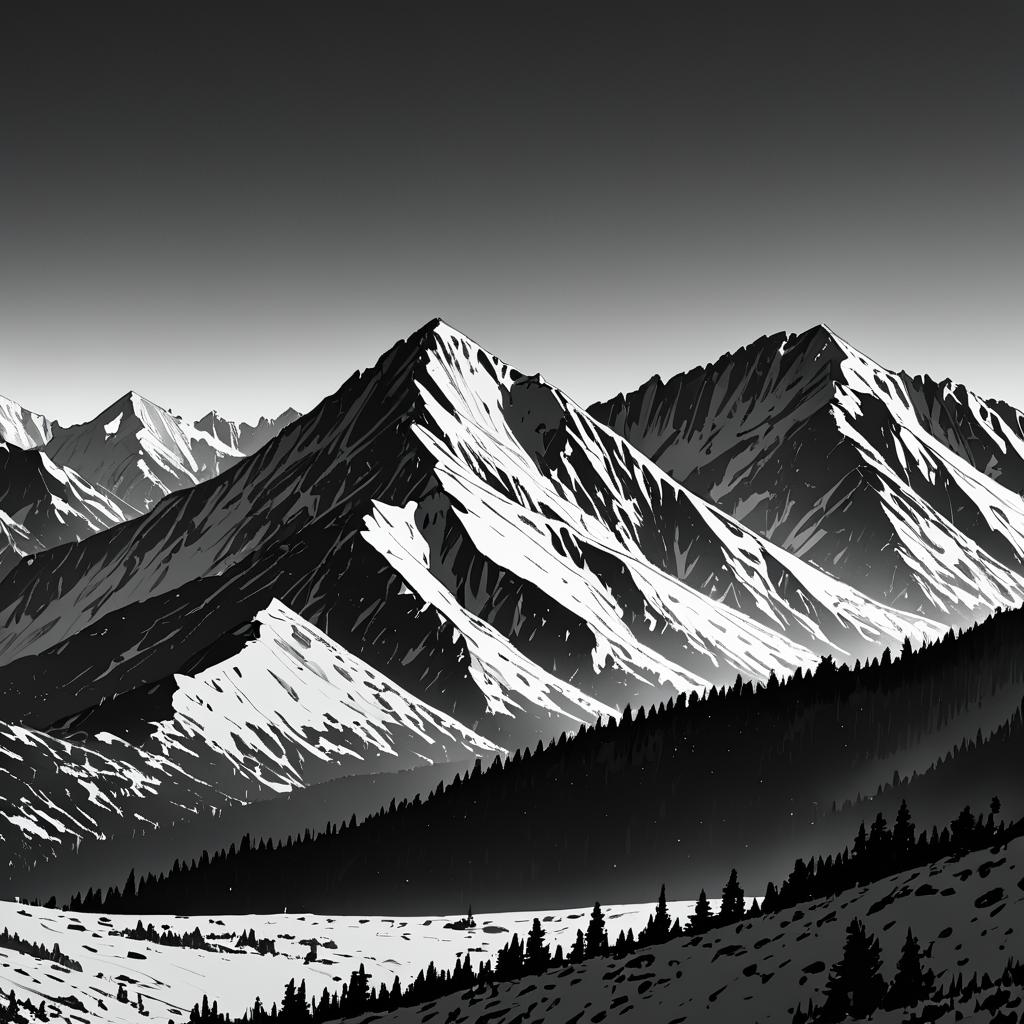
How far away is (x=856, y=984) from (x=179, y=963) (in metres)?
111

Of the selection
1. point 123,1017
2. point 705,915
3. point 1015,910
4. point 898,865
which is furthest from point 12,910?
point 1015,910

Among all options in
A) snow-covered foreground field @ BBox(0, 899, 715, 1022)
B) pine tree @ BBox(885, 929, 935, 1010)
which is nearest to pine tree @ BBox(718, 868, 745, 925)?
pine tree @ BBox(885, 929, 935, 1010)

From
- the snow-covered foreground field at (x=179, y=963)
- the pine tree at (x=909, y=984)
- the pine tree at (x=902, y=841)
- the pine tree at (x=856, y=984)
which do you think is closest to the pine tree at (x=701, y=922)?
the pine tree at (x=902, y=841)

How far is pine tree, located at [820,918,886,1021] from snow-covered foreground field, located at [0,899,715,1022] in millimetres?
75006

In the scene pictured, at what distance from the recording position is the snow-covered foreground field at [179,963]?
11850 cm

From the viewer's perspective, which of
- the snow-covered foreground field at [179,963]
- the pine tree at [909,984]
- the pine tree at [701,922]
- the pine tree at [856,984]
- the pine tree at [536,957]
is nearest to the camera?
the pine tree at [909,984]

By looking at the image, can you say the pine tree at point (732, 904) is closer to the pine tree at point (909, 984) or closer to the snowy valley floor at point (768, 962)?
the snowy valley floor at point (768, 962)

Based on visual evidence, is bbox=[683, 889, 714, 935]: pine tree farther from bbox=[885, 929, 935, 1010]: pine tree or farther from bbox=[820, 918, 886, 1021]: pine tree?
bbox=[885, 929, 935, 1010]: pine tree

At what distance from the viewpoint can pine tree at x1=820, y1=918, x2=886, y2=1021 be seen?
52031 millimetres

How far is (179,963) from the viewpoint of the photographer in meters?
148

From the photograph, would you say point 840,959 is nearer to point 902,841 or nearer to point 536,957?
point 902,841

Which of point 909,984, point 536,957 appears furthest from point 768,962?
point 536,957

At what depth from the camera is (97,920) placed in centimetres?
17488

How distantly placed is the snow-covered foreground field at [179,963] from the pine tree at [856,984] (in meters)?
75.0
